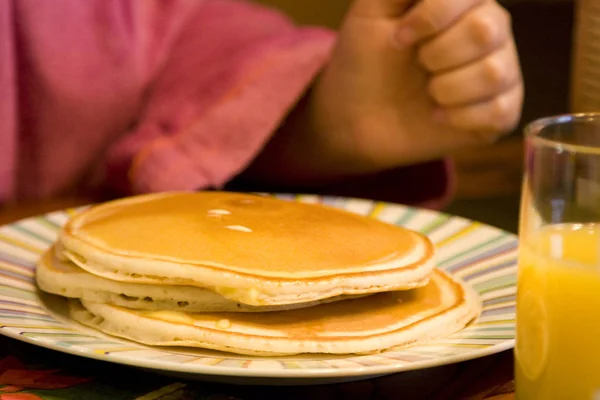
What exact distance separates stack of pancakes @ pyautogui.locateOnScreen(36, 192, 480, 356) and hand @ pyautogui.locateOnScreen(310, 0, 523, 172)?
398mm

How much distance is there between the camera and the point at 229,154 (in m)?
1.18

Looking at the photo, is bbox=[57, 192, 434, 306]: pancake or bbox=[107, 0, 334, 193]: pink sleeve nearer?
bbox=[57, 192, 434, 306]: pancake

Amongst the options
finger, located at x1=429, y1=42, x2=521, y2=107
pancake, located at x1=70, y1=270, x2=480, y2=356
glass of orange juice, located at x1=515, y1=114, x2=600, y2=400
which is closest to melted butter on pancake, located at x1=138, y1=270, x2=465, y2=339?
pancake, located at x1=70, y1=270, x2=480, y2=356

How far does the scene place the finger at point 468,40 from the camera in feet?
3.43

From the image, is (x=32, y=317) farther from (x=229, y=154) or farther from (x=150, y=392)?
(x=229, y=154)

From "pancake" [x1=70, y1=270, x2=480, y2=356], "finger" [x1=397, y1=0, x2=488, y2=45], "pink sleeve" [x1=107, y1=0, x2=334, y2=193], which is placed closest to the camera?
"pancake" [x1=70, y1=270, x2=480, y2=356]

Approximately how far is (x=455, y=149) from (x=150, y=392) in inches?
29.7

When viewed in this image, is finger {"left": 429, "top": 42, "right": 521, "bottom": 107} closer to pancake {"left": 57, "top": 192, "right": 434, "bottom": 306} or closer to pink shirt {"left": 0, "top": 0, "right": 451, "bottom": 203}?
pink shirt {"left": 0, "top": 0, "right": 451, "bottom": 203}

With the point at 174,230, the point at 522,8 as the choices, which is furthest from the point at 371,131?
the point at 522,8

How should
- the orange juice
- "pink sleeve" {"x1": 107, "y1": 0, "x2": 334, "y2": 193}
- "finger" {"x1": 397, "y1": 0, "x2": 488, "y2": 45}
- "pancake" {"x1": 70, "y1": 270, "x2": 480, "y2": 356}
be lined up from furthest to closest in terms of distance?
"pink sleeve" {"x1": 107, "y1": 0, "x2": 334, "y2": 193}
"finger" {"x1": 397, "y1": 0, "x2": 488, "y2": 45}
"pancake" {"x1": 70, "y1": 270, "x2": 480, "y2": 356}
the orange juice

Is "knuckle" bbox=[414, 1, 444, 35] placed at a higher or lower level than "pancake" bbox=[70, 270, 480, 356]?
higher

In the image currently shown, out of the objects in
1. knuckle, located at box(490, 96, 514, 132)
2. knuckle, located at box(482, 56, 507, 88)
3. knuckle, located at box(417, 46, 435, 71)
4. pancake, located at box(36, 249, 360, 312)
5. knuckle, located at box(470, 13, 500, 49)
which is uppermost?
knuckle, located at box(470, 13, 500, 49)

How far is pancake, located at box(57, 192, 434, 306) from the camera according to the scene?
0.61m

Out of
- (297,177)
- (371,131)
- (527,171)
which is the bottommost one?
(297,177)
